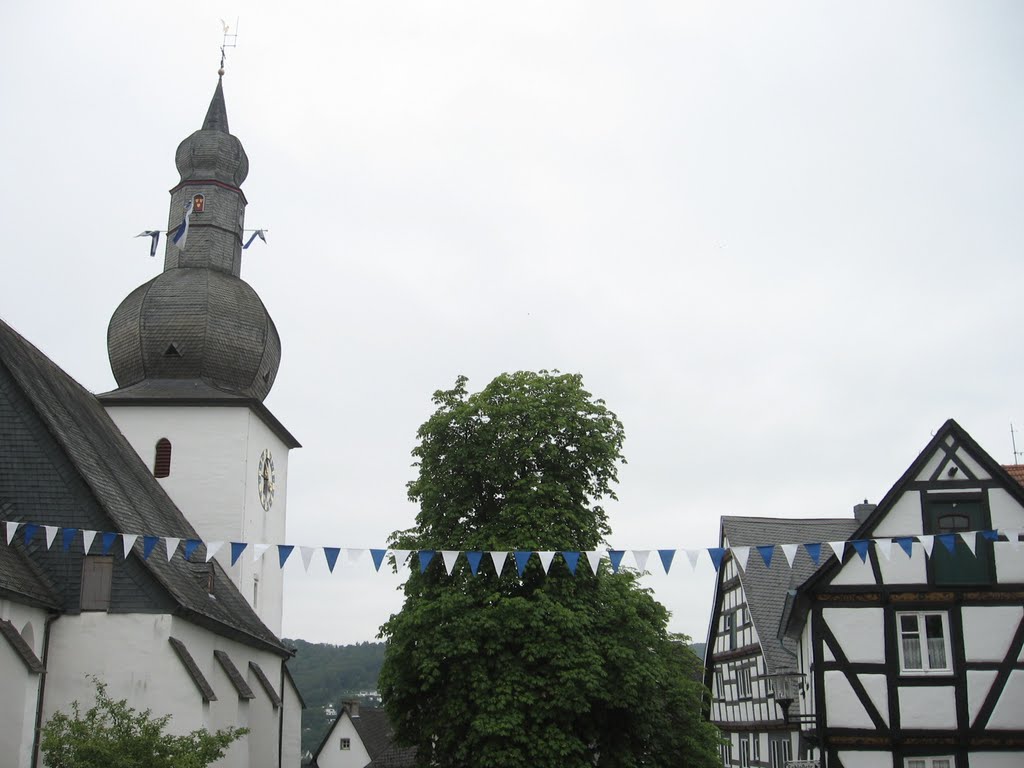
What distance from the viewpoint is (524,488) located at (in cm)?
2473

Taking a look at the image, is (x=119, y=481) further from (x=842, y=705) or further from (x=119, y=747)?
(x=842, y=705)

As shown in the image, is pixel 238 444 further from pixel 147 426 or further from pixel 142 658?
pixel 142 658

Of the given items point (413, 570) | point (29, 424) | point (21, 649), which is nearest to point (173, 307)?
point (29, 424)

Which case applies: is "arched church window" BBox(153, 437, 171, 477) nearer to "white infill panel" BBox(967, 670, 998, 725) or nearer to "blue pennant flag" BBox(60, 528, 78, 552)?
"blue pennant flag" BBox(60, 528, 78, 552)

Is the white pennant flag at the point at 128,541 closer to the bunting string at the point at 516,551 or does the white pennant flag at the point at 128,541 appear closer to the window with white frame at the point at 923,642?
the bunting string at the point at 516,551

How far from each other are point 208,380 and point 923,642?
2166 cm

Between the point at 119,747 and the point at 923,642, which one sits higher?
the point at 923,642

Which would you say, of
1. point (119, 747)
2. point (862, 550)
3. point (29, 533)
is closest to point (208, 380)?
point (29, 533)

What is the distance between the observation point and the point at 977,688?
21562 mm

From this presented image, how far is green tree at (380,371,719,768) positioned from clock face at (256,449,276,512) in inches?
437

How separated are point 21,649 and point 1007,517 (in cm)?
1815

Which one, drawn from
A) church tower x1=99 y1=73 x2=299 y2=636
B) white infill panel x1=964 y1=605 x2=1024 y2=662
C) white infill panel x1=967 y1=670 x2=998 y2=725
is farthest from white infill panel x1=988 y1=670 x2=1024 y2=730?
church tower x1=99 y1=73 x2=299 y2=636

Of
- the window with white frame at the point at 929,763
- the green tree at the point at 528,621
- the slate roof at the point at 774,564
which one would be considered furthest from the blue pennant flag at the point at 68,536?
the slate roof at the point at 774,564

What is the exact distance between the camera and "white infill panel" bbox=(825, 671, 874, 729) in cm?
2178
